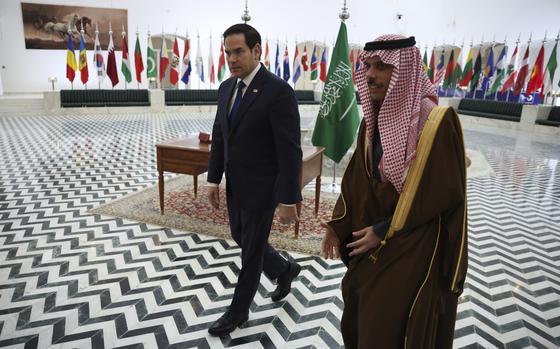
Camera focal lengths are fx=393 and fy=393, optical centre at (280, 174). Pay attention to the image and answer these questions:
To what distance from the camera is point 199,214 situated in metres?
4.76

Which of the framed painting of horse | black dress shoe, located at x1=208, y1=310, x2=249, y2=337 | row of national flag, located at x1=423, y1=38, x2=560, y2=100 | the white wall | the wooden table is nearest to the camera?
black dress shoe, located at x1=208, y1=310, x2=249, y2=337

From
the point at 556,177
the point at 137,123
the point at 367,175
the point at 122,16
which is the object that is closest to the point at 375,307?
the point at 367,175

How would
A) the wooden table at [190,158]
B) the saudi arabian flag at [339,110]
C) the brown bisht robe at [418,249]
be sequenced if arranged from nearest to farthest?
the brown bisht robe at [418,249] < the wooden table at [190,158] < the saudi arabian flag at [339,110]

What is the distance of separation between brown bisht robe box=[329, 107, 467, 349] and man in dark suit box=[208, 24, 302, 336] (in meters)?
0.55

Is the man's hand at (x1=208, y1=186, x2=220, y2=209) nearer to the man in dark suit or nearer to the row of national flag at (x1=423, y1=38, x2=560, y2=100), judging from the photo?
the man in dark suit

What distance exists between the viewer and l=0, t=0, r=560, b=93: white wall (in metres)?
16.2

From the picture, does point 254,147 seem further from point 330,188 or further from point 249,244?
point 330,188

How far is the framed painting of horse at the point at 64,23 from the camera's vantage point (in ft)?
52.4

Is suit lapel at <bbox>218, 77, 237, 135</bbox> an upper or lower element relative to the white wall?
lower

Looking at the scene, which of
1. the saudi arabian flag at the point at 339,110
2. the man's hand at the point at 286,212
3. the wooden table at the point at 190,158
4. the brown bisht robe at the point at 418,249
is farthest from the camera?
the saudi arabian flag at the point at 339,110

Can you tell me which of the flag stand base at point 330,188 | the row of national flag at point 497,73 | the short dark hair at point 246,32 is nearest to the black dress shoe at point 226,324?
the short dark hair at point 246,32

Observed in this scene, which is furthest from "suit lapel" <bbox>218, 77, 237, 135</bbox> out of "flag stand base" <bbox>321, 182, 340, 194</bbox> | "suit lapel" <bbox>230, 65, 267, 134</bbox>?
"flag stand base" <bbox>321, 182, 340, 194</bbox>

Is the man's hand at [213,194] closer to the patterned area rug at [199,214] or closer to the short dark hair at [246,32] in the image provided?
the short dark hair at [246,32]

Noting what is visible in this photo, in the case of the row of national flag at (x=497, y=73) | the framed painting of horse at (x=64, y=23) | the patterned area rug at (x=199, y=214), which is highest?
the framed painting of horse at (x=64, y=23)
